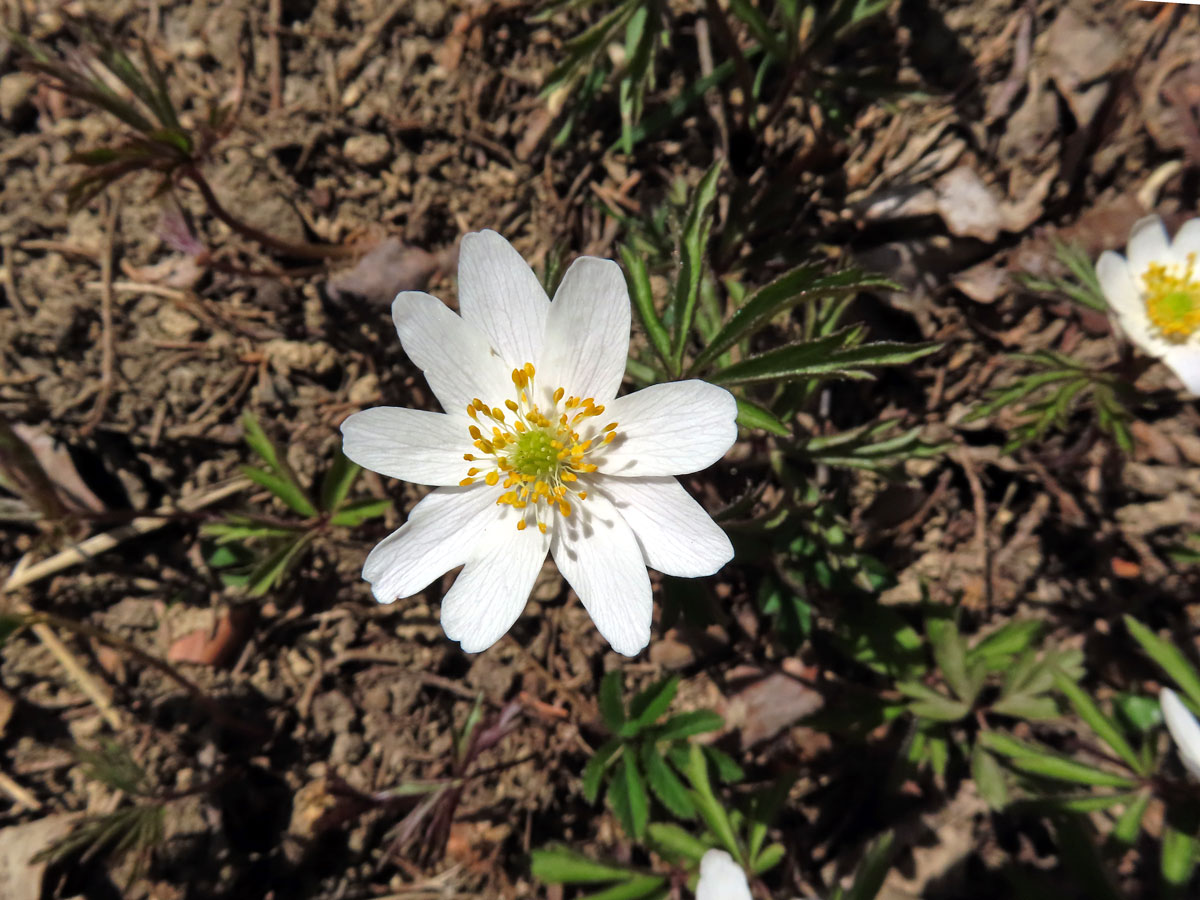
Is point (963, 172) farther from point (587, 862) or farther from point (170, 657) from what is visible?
point (170, 657)

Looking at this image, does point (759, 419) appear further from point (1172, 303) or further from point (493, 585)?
point (1172, 303)

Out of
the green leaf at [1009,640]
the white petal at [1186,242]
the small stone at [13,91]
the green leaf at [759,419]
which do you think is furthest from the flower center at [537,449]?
the small stone at [13,91]

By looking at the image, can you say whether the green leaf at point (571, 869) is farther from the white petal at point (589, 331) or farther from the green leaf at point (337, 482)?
the white petal at point (589, 331)

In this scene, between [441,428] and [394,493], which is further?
[394,493]

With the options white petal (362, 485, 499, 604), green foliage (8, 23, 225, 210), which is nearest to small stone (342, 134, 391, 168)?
green foliage (8, 23, 225, 210)

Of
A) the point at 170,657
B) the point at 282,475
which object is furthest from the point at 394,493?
the point at 170,657

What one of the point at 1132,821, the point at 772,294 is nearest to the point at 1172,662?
the point at 1132,821
